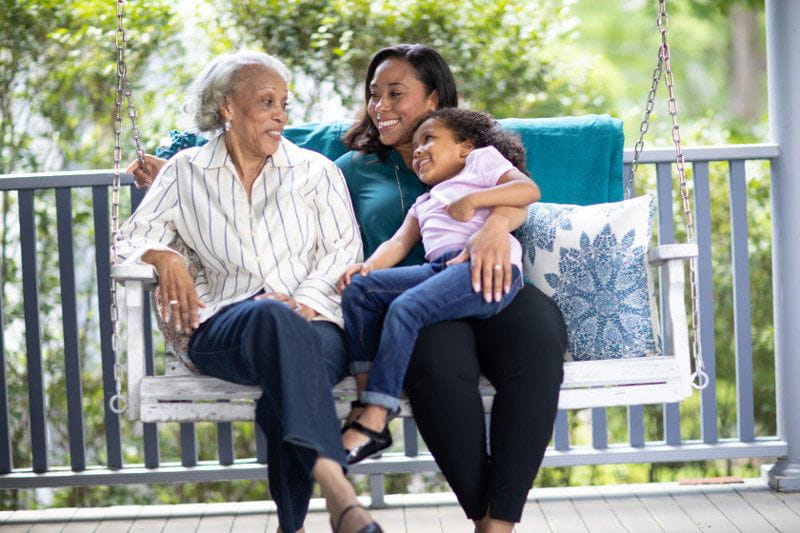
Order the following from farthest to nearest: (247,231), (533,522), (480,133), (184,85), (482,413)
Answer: (184,85)
(533,522)
(480,133)
(247,231)
(482,413)

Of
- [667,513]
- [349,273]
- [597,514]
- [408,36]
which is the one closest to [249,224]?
[349,273]

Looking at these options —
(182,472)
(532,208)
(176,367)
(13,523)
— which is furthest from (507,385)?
(13,523)

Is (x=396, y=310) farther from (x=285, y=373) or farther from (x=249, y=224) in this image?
(x=249, y=224)

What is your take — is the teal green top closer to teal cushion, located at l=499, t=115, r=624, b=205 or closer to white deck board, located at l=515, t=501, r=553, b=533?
teal cushion, located at l=499, t=115, r=624, b=205

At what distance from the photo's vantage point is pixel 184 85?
206 inches

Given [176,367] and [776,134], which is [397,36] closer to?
[776,134]

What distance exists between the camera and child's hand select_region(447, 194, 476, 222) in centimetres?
266

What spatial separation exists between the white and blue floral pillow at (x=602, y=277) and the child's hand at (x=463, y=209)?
0.89ft

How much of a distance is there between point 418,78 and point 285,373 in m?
1.14

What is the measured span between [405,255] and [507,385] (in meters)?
0.52

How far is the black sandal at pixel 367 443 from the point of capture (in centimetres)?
235

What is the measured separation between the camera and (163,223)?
2.78 meters

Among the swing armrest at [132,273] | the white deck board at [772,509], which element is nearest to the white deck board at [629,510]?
the white deck board at [772,509]

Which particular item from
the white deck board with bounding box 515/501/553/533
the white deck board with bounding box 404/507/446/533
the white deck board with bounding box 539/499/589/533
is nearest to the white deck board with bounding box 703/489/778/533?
the white deck board with bounding box 539/499/589/533
